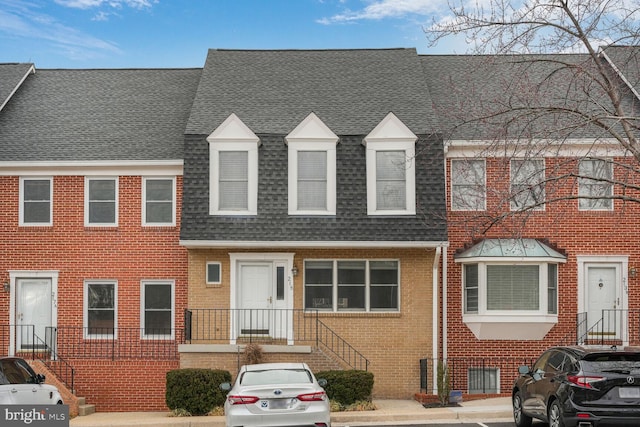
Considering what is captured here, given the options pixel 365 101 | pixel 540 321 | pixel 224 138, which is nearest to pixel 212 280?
pixel 224 138

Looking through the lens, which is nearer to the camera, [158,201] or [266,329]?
[266,329]

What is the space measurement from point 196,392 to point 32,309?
22.3 feet

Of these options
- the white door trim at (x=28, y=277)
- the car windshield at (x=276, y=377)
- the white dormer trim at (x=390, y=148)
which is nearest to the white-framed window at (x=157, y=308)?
the white door trim at (x=28, y=277)

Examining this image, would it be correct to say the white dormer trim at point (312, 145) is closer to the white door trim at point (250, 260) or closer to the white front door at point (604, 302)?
the white door trim at point (250, 260)

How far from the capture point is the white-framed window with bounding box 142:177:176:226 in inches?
A: 1011

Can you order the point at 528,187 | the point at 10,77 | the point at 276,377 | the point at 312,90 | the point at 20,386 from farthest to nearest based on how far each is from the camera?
the point at 10,77 → the point at 312,90 → the point at 528,187 → the point at 276,377 → the point at 20,386

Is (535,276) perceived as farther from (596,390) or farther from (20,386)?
(20,386)

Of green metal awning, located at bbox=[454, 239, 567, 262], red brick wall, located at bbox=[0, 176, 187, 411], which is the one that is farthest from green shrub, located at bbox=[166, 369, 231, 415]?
green metal awning, located at bbox=[454, 239, 567, 262]

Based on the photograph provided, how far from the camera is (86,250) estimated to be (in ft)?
84.0

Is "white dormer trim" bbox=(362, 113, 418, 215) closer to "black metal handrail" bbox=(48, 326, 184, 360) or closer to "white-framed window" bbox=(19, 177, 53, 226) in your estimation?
"black metal handrail" bbox=(48, 326, 184, 360)

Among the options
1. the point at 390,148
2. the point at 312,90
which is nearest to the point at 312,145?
the point at 390,148

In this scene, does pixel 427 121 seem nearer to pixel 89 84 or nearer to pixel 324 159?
pixel 324 159

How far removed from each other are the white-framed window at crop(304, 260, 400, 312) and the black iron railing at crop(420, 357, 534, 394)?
2412 millimetres

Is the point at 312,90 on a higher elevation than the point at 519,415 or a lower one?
higher
